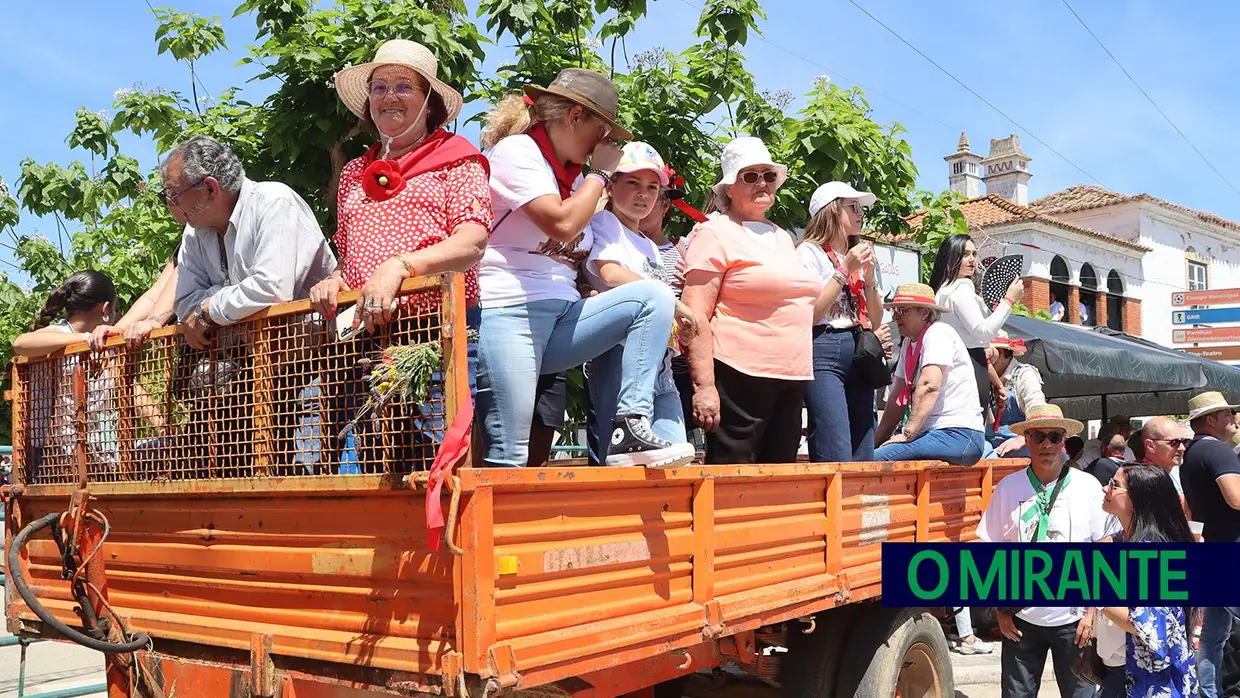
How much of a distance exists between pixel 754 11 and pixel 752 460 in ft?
12.8

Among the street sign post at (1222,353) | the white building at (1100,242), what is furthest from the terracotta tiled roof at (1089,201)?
the street sign post at (1222,353)

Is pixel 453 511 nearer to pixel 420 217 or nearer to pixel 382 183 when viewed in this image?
pixel 420 217

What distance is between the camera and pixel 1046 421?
5445 millimetres

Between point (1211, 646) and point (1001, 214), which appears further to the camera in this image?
point (1001, 214)

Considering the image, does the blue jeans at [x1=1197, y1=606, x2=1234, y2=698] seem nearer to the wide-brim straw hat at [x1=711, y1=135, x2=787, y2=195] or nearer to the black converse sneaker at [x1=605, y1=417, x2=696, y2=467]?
the wide-brim straw hat at [x1=711, y1=135, x2=787, y2=195]

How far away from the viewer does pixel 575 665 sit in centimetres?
282

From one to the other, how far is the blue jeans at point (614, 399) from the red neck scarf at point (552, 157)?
1.88 feet

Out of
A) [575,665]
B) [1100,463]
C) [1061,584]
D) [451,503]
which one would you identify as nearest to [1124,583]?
[1061,584]

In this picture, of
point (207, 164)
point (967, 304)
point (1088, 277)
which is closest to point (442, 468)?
point (207, 164)

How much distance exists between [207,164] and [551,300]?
A: 1.20 meters

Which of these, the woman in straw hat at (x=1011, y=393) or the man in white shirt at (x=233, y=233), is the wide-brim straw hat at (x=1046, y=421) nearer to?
the woman in straw hat at (x=1011, y=393)

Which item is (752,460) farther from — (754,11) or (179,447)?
(754,11)

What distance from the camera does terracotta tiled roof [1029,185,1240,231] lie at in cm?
3384

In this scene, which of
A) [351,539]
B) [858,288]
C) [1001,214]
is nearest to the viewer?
[351,539]
